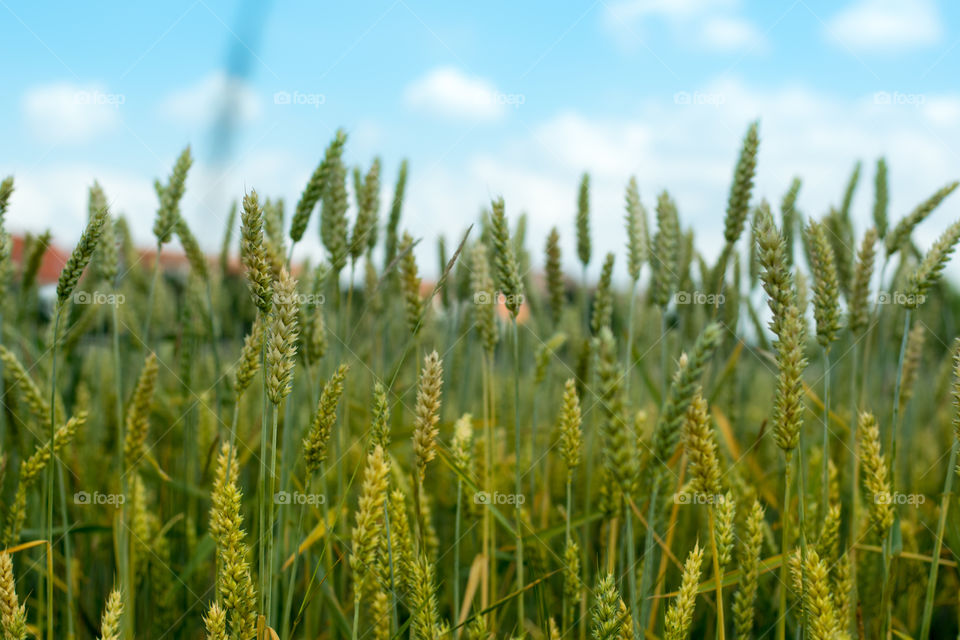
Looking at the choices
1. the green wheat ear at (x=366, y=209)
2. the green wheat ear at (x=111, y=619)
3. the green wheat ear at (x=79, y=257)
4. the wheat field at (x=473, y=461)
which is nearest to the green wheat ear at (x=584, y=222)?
the wheat field at (x=473, y=461)

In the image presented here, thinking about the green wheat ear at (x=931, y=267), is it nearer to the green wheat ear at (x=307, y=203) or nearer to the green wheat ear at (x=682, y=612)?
the green wheat ear at (x=682, y=612)

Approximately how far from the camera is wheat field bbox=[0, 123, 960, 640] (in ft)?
3.57

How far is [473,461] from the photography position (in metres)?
1.85

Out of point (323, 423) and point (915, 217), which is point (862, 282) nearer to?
point (915, 217)

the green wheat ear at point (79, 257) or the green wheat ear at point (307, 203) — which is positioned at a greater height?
the green wheat ear at point (307, 203)

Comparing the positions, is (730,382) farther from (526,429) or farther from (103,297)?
(103,297)

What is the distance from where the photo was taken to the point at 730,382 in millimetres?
2592

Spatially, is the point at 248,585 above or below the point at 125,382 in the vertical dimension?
below

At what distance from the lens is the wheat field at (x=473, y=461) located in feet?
3.57

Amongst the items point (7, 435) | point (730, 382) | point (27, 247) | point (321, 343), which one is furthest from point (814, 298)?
point (27, 247)

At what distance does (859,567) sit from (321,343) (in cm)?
144

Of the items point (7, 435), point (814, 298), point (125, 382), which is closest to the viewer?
point (814, 298)
